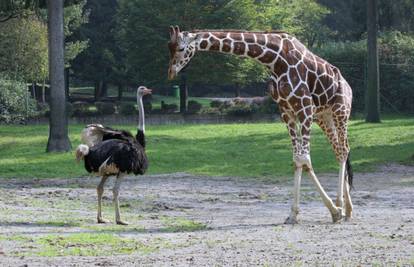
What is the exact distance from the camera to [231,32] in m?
15.4

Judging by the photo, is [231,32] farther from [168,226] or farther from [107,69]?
[107,69]

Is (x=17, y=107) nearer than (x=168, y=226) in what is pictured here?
No

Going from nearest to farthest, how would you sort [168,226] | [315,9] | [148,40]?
[168,226] < [148,40] < [315,9]

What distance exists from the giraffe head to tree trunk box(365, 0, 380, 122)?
24.4 metres

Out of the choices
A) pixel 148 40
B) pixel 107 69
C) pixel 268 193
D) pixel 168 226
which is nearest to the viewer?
pixel 168 226

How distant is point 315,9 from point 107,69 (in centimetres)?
1944

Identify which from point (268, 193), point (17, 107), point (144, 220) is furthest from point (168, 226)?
point (17, 107)

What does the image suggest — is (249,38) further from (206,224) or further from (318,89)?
(206,224)

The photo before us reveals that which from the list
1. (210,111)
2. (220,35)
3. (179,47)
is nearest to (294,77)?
(220,35)

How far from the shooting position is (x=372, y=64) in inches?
1534

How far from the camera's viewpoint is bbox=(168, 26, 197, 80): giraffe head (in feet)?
48.7

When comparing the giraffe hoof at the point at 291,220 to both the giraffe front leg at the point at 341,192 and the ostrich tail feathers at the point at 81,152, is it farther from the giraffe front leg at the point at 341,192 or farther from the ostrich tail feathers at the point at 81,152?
the ostrich tail feathers at the point at 81,152

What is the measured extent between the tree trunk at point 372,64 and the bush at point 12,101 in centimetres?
1430

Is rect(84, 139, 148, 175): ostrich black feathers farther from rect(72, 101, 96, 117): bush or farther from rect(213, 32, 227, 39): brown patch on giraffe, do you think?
rect(72, 101, 96, 117): bush
